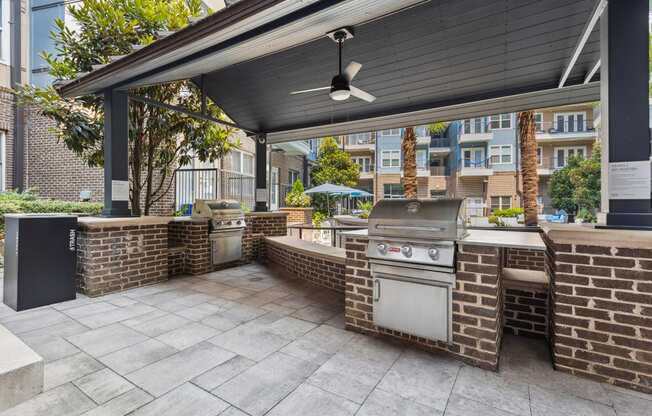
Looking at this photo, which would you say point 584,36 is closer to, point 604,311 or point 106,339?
point 604,311

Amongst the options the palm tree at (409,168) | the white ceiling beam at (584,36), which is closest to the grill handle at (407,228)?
the white ceiling beam at (584,36)

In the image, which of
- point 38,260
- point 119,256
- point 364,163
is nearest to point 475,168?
point 364,163

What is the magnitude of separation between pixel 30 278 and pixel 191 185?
616 centimetres

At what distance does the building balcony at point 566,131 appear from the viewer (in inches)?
748

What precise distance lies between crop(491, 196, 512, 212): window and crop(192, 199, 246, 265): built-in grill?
1937cm

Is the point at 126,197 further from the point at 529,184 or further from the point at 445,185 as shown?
the point at 445,185

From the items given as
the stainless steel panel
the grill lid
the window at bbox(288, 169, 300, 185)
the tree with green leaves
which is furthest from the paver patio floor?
the window at bbox(288, 169, 300, 185)

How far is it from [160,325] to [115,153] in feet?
8.86

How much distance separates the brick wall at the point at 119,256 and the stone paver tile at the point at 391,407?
3.88 meters

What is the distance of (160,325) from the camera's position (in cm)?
314

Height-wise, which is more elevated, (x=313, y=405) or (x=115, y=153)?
(x=115, y=153)

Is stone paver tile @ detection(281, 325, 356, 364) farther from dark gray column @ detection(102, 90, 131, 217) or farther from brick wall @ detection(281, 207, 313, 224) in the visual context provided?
brick wall @ detection(281, 207, 313, 224)

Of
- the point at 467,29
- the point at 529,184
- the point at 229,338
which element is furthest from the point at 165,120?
the point at 529,184

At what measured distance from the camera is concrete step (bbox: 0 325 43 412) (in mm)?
1621
